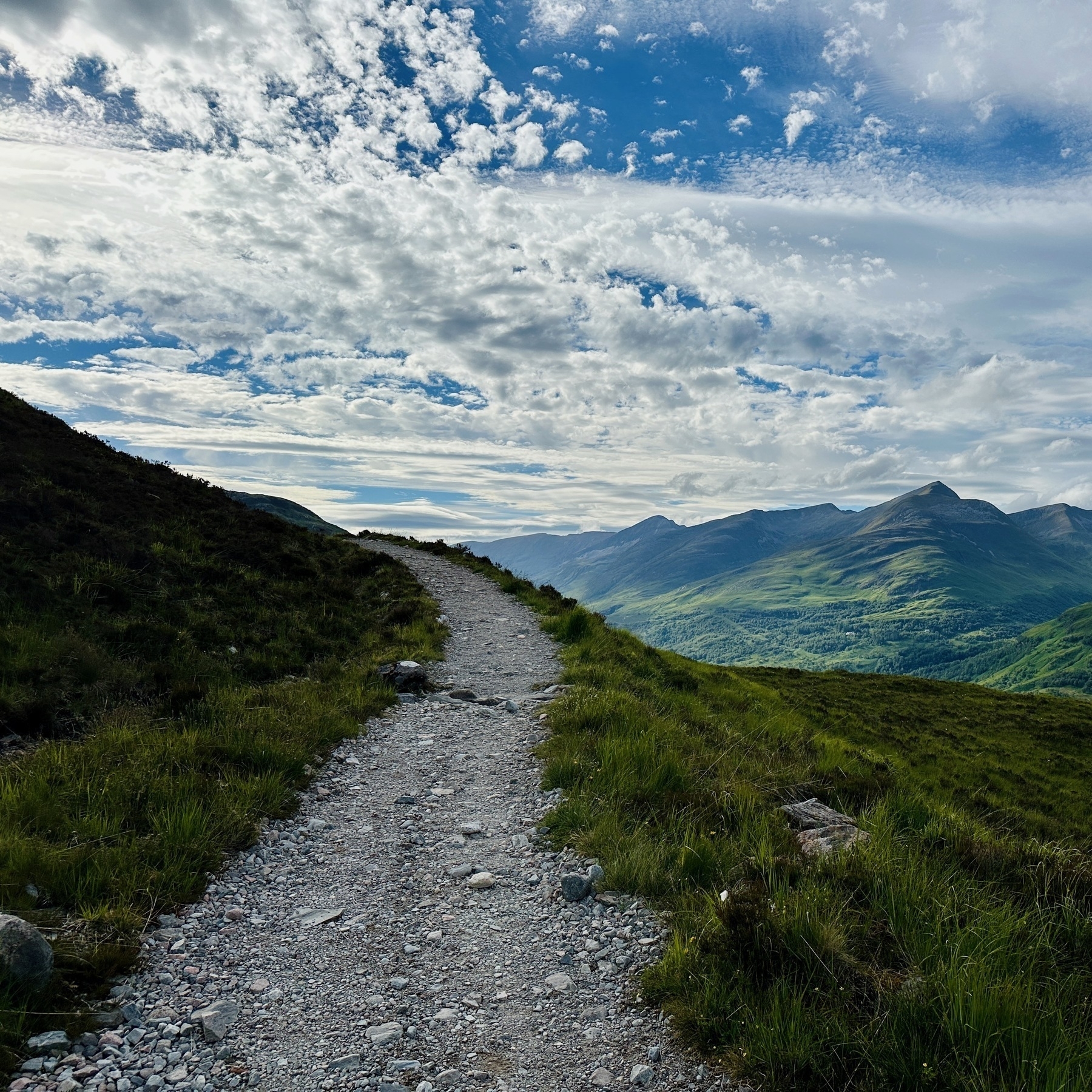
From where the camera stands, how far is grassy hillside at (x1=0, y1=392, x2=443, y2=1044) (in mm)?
6309

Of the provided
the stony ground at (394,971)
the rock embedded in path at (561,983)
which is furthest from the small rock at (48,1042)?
the rock embedded in path at (561,983)

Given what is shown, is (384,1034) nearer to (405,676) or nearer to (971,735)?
(405,676)

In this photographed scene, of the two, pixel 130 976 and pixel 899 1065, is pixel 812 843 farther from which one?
pixel 130 976

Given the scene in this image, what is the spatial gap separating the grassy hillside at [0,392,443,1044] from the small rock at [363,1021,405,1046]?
2291mm

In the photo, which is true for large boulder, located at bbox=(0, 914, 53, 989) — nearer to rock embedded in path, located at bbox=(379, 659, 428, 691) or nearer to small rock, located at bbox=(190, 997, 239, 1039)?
small rock, located at bbox=(190, 997, 239, 1039)

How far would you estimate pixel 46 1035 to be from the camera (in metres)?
4.44

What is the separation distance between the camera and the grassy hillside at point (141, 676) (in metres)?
6.31

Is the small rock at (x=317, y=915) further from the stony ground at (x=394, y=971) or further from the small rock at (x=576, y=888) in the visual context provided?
the small rock at (x=576, y=888)

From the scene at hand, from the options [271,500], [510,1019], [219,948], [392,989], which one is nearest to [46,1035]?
[219,948]

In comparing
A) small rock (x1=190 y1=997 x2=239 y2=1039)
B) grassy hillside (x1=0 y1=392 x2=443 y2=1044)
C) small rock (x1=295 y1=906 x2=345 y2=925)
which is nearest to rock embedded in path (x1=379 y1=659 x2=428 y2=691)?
grassy hillside (x1=0 y1=392 x2=443 y2=1044)

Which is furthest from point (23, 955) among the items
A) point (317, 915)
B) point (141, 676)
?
point (141, 676)

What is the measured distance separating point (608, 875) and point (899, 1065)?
3.35m

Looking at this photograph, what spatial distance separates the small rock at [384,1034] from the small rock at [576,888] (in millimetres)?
2305

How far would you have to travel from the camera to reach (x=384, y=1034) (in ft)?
16.3
